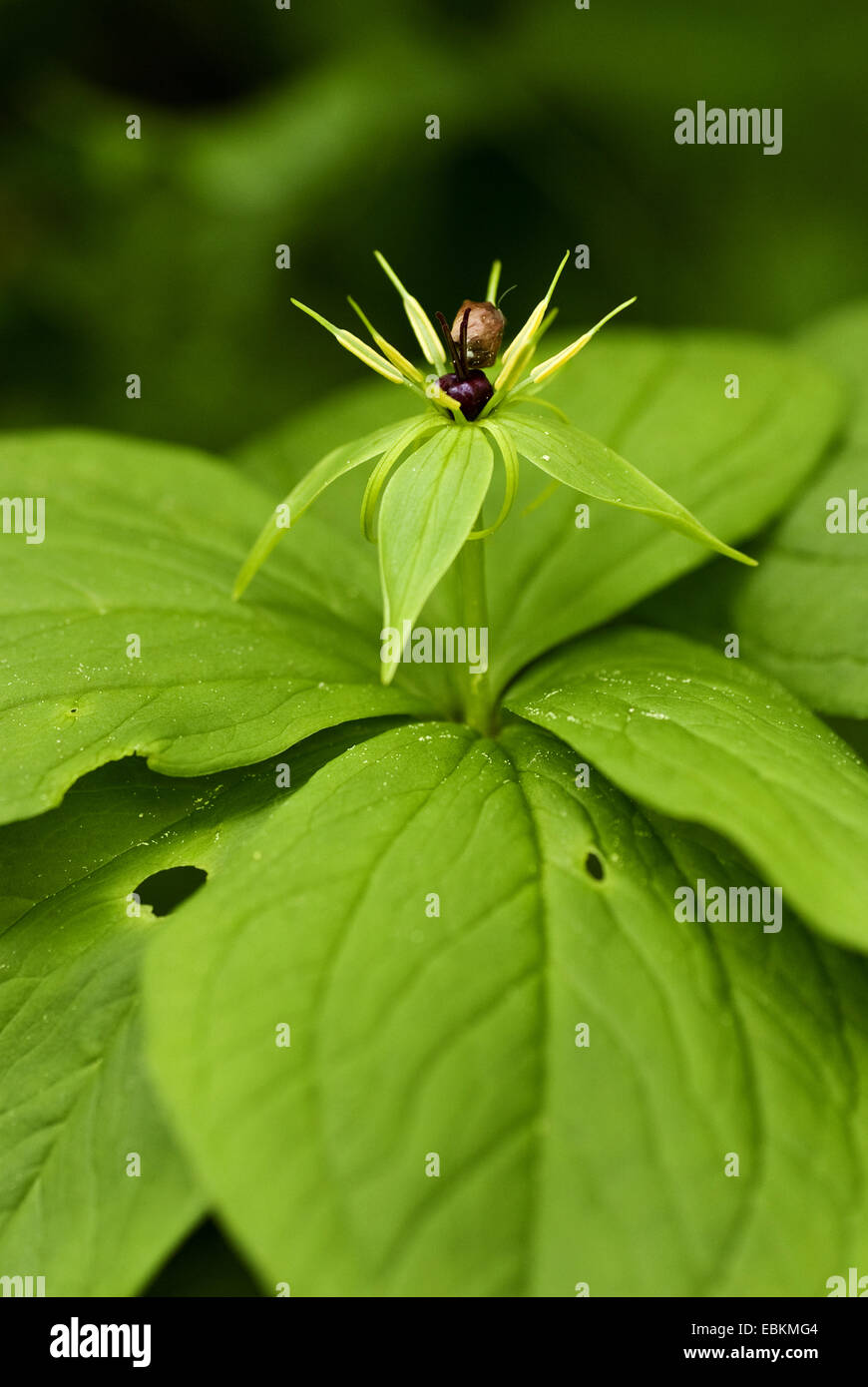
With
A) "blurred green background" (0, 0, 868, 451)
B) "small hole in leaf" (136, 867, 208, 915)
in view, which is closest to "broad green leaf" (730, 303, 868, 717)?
"small hole in leaf" (136, 867, 208, 915)

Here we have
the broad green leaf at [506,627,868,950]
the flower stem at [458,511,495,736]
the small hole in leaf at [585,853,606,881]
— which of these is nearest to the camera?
the broad green leaf at [506,627,868,950]

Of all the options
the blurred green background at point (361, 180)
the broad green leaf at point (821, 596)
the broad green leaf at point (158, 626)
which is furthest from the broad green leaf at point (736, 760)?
the blurred green background at point (361, 180)

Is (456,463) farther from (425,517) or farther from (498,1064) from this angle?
(498,1064)

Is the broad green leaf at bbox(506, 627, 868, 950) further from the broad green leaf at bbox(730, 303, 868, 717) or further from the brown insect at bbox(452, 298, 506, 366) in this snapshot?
the brown insect at bbox(452, 298, 506, 366)

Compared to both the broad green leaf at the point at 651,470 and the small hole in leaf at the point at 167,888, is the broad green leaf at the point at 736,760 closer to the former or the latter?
the broad green leaf at the point at 651,470

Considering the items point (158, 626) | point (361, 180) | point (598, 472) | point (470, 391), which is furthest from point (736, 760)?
point (361, 180)
